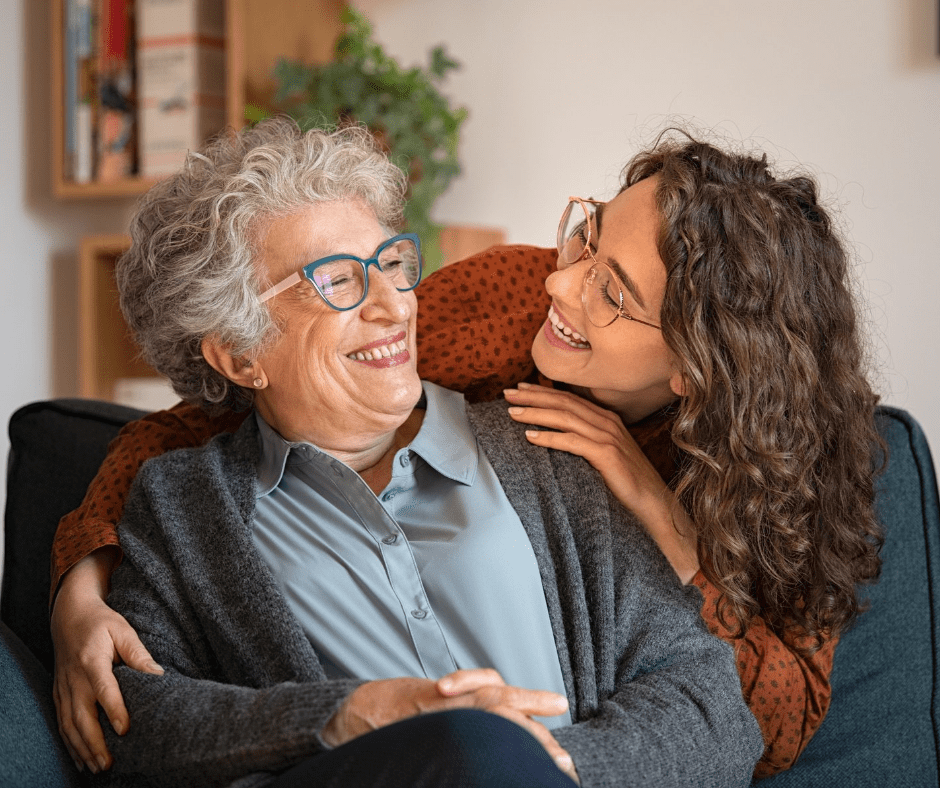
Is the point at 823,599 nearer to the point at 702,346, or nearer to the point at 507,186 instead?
the point at 702,346

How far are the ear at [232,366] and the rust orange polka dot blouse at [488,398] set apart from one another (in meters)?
0.19

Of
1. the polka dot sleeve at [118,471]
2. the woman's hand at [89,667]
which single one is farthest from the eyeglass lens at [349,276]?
the woman's hand at [89,667]

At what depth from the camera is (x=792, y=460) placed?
55.7 inches

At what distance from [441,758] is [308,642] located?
391 mm

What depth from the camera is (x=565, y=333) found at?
5.07 ft

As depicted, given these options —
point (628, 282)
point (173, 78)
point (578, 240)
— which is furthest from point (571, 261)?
point (173, 78)

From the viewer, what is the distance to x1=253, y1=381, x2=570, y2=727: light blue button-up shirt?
134 cm

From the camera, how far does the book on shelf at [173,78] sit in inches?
119

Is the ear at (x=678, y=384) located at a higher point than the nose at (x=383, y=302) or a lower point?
lower

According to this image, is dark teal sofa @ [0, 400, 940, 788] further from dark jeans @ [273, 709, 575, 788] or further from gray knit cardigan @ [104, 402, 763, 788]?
dark jeans @ [273, 709, 575, 788]

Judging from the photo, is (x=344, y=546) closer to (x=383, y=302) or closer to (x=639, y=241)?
(x=383, y=302)

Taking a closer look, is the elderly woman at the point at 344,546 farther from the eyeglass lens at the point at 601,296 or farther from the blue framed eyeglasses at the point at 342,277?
the eyeglass lens at the point at 601,296

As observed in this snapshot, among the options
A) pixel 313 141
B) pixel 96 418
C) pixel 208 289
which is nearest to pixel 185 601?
pixel 208 289

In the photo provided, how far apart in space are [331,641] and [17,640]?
0.50 m
